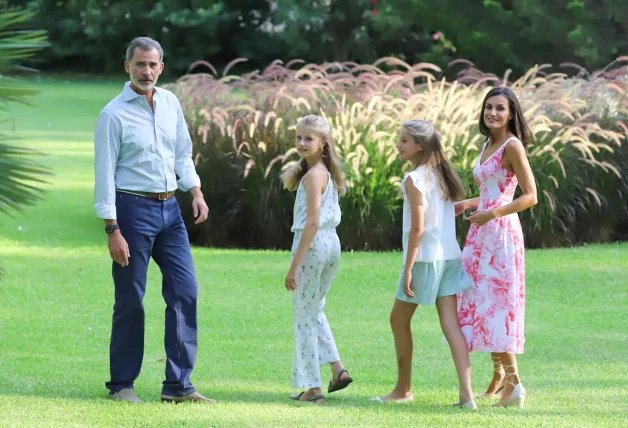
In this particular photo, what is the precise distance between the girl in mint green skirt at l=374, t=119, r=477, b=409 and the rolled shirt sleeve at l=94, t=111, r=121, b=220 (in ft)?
4.16

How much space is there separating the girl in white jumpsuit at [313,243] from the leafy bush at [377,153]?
4787 mm

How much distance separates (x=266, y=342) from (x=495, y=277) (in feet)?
6.98

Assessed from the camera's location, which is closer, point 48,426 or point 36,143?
point 48,426

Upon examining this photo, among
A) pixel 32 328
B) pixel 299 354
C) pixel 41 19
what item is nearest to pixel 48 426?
pixel 299 354

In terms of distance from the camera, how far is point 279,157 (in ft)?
33.6

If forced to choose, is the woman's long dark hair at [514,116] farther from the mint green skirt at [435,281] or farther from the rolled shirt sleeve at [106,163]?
the rolled shirt sleeve at [106,163]

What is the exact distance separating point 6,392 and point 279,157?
5264mm

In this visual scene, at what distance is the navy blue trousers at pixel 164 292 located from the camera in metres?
4.98

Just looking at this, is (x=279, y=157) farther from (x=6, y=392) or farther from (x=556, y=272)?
(x=6, y=392)

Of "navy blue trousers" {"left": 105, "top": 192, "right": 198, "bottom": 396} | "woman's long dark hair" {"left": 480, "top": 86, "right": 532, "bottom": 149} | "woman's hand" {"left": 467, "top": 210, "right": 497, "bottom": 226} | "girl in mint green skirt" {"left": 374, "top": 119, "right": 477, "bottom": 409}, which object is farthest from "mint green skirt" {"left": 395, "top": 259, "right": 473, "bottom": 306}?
"navy blue trousers" {"left": 105, "top": 192, "right": 198, "bottom": 396}

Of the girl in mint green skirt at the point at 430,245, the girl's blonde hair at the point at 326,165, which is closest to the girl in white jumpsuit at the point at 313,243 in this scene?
the girl's blonde hair at the point at 326,165

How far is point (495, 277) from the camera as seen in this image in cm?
510

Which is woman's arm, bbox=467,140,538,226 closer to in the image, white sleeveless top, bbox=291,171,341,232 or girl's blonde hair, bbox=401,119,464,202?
girl's blonde hair, bbox=401,119,464,202

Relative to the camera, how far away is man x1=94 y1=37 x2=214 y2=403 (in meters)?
4.92
